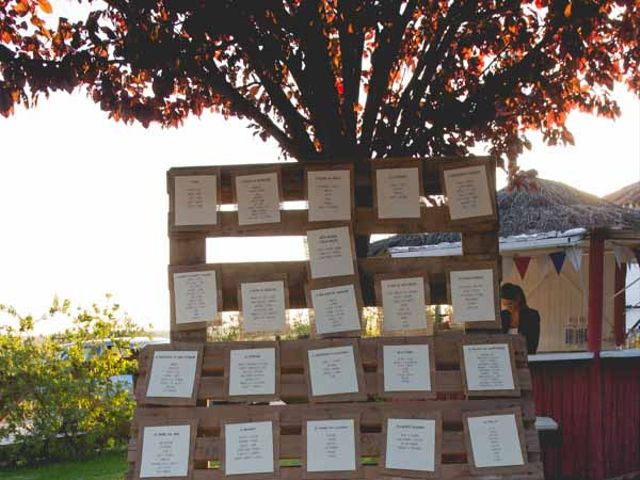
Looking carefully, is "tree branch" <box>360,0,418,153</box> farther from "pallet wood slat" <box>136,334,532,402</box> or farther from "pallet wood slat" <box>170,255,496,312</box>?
"pallet wood slat" <box>136,334,532,402</box>

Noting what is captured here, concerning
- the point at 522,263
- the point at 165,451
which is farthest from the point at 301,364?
the point at 522,263

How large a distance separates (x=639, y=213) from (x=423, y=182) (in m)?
10.6

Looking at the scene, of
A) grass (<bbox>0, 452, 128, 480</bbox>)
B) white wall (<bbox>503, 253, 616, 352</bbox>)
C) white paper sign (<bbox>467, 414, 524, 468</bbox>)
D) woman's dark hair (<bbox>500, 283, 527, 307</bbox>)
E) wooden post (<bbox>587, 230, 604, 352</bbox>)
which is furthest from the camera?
white wall (<bbox>503, 253, 616, 352</bbox>)

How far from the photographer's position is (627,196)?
729 inches

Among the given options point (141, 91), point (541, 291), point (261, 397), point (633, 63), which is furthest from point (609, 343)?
point (261, 397)

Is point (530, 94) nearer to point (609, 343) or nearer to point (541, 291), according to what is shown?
point (609, 343)

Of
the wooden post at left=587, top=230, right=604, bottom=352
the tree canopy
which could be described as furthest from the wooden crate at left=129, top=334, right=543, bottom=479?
the wooden post at left=587, top=230, right=604, bottom=352

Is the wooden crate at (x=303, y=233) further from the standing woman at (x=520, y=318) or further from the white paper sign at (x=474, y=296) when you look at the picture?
the standing woman at (x=520, y=318)

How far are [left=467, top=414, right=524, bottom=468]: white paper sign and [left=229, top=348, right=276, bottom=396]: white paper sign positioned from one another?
2.94 feet

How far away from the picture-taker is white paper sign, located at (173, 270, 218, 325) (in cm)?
378

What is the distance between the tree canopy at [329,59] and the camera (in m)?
4.61

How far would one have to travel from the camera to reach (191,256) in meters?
3.85

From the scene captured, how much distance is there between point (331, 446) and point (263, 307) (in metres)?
0.69

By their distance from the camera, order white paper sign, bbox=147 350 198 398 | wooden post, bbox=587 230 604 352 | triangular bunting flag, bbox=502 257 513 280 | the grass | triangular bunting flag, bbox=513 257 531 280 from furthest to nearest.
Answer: triangular bunting flag, bbox=502 257 513 280 < triangular bunting flag, bbox=513 257 531 280 < the grass < wooden post, bbox=587 230 604 352 < white paper sign, bbox=147 350 198 398
